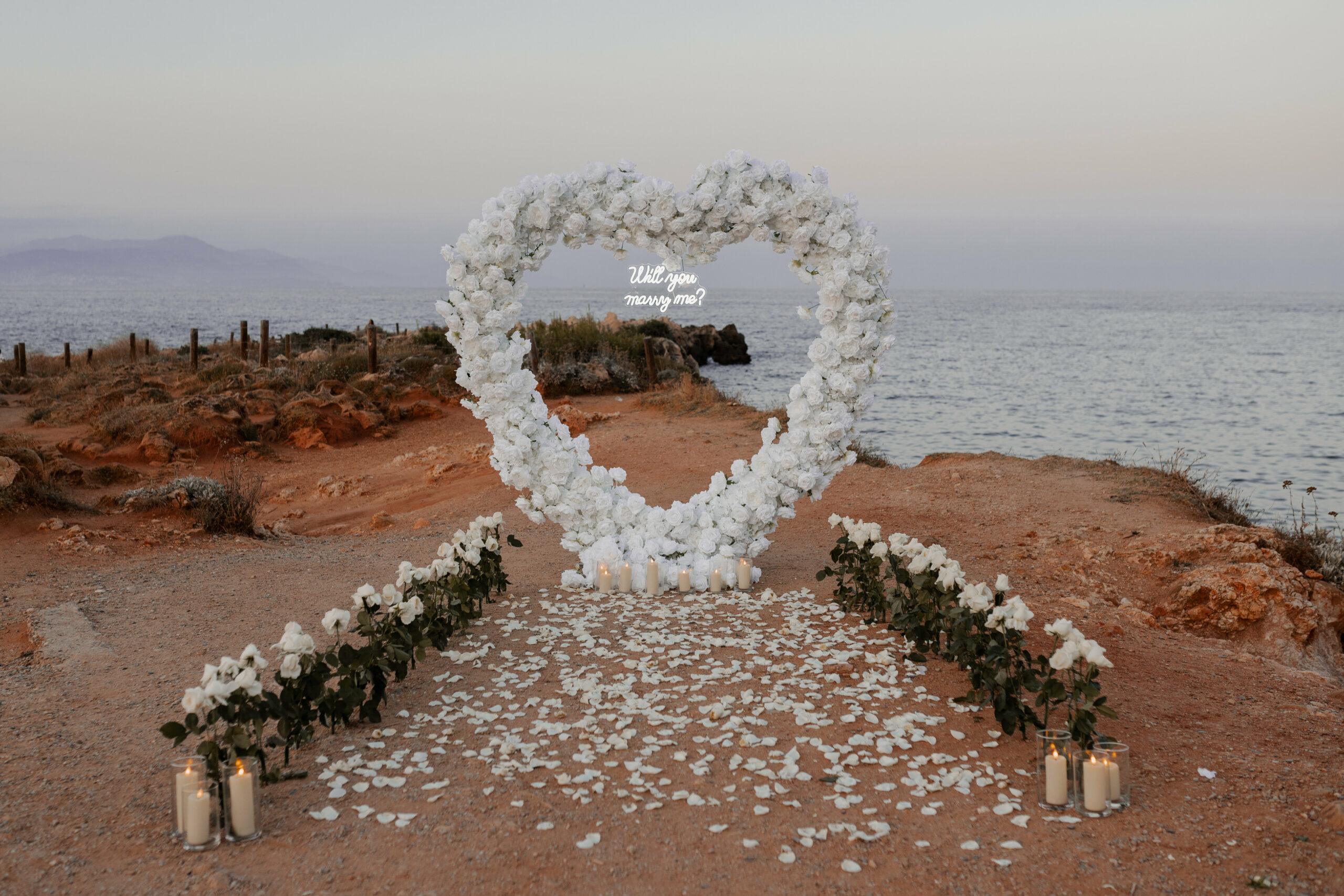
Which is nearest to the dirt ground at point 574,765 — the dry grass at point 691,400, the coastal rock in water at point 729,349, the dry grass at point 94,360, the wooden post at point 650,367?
the dry grass at point 691,400

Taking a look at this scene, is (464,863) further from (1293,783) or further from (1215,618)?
(1215,618)

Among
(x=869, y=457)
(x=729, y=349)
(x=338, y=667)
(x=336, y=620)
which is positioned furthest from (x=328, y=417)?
(x=729, y=349)

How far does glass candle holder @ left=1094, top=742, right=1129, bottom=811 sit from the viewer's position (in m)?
3.33

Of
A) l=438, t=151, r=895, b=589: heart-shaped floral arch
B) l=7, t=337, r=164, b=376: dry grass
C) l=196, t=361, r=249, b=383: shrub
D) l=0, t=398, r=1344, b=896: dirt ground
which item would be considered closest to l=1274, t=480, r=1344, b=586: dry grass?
l=0, t=398, r=1344, b=896: dirt ground

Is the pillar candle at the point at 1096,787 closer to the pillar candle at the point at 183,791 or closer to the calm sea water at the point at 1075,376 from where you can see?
the pillar candle at the point at 183,791

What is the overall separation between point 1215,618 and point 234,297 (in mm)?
144141

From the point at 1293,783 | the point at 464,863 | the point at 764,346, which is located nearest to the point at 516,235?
the point at 464,863

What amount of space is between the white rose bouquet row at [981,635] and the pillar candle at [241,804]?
10.0ft

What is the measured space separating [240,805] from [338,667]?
1198 millimetres

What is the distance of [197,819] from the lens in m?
3.02

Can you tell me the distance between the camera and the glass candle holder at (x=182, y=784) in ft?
10.00

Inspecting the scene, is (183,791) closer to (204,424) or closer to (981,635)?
(981,635)

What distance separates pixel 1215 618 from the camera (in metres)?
5.98

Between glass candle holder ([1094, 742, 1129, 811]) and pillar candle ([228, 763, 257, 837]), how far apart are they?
10.4 feet
